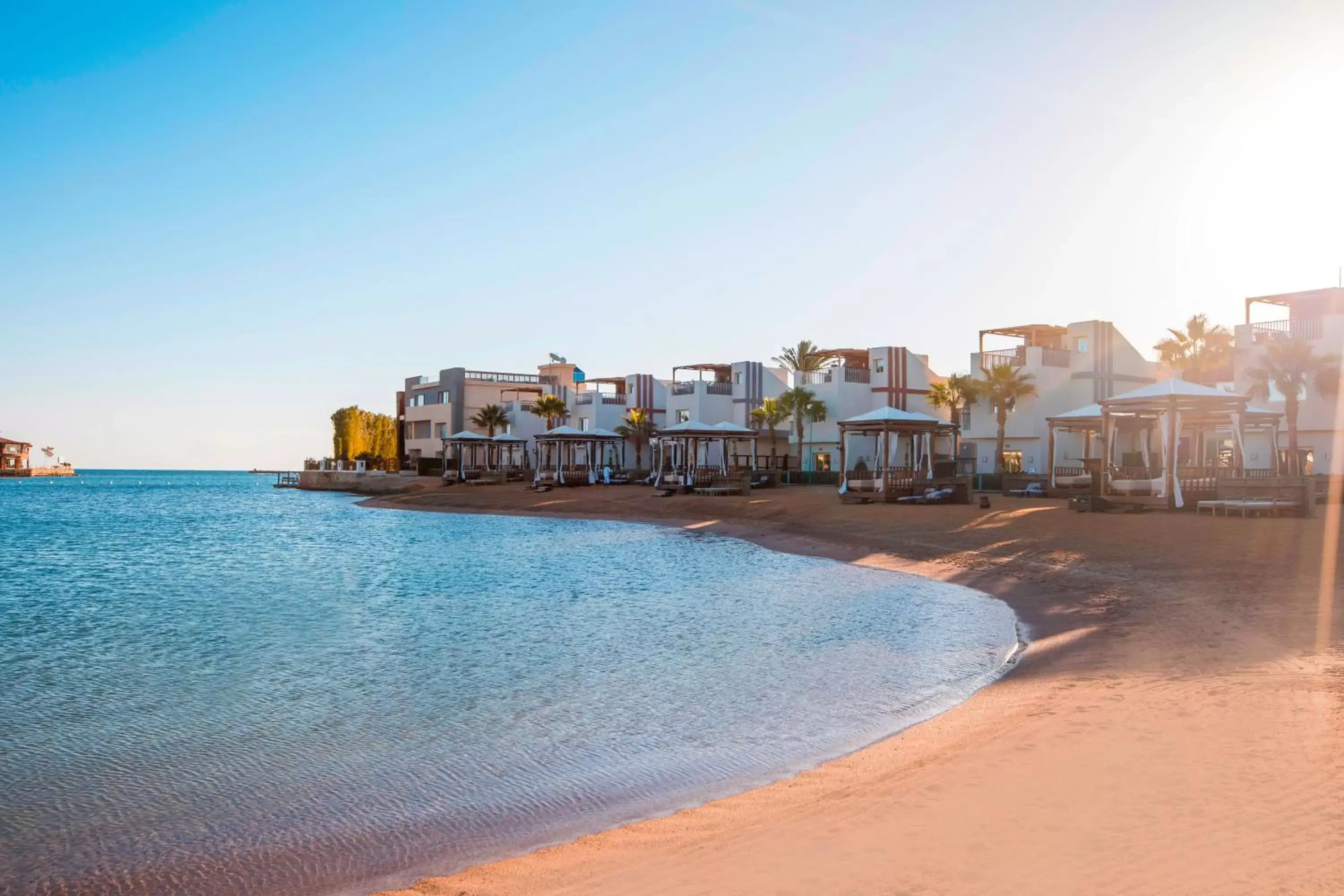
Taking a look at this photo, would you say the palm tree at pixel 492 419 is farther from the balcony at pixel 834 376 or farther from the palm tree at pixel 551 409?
the balcony at pixel 834 376

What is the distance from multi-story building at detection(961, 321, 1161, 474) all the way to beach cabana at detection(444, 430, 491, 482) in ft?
97.6

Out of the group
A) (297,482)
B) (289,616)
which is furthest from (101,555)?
(297,482)

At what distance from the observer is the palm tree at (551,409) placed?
61312mm

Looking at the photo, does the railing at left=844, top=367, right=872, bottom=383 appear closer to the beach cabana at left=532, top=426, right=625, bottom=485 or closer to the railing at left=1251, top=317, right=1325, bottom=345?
the beach cabana at left=532, top=426, right=625, bottom=485

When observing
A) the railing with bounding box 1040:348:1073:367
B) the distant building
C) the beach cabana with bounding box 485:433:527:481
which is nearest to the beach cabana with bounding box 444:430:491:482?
the beach cabana with bounding box 485:433:527:481

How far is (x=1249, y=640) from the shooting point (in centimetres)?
985

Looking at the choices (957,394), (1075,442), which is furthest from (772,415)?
(1075,442)

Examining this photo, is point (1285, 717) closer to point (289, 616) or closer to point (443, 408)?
point (289, 616)

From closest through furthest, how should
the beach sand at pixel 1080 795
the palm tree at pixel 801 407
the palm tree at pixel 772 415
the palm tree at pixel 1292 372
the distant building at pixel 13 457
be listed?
1. the beach sand at pixel 1080 795
2. the palm tree at pixel 1292 372
3. the palm tree at pixel 801 407
4. the palm tree at pixel 772 415
5. the distant building at pixel 13 457

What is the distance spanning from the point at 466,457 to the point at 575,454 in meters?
11.0

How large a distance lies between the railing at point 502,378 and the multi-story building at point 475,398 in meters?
0.03

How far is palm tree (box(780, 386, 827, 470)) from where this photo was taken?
4809 cm

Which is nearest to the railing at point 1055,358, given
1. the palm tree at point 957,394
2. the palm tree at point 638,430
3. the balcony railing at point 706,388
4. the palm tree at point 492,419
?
the palm tree at point 957,394

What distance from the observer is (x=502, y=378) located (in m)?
72.1
